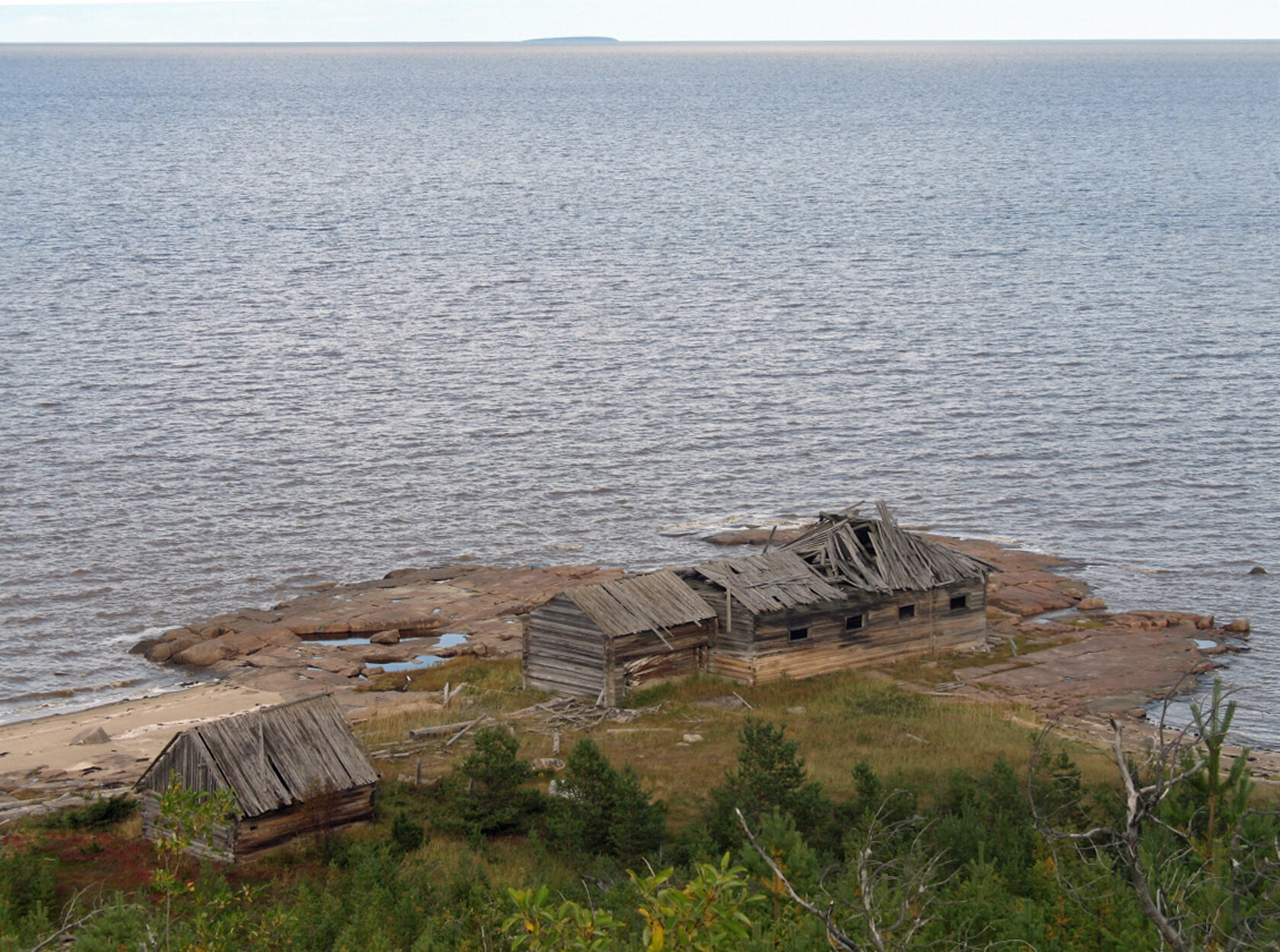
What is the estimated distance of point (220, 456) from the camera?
55406 millimetres

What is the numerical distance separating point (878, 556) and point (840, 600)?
70.3 inches

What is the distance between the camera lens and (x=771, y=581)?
3403cm

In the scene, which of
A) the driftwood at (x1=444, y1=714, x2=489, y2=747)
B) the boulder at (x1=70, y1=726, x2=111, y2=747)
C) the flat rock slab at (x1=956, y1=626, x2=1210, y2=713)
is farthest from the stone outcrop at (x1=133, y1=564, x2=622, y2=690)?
the flat rock slab at (x1=956, y1=626, x2=1210, y2=713)

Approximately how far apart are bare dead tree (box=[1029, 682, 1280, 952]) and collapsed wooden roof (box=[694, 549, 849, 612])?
485 inches

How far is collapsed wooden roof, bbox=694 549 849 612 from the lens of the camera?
109 feet

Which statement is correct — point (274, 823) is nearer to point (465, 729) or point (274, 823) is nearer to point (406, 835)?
point (406, 835)

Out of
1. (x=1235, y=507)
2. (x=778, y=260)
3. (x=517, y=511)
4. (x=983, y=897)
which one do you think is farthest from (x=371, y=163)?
(x=983, y=897)

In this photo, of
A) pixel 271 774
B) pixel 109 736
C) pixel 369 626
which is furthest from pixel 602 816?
pixel 369 626

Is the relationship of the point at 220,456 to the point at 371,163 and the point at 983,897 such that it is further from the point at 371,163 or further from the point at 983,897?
the point at 371,163

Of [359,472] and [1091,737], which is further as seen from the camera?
[359,472]

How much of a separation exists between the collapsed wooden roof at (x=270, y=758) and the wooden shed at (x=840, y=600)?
461 inches

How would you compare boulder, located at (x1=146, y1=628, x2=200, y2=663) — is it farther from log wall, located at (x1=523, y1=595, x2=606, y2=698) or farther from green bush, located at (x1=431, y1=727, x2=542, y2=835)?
green bush, located at (x1=431, y1=727, x2=542, y2=835)

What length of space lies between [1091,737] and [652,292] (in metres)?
57.9

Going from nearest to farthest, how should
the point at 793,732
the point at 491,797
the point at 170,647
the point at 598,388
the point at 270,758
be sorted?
the point at 270,758, the point at 491,797, the point at 793,732, the point at 170,647, the point at 598,388
